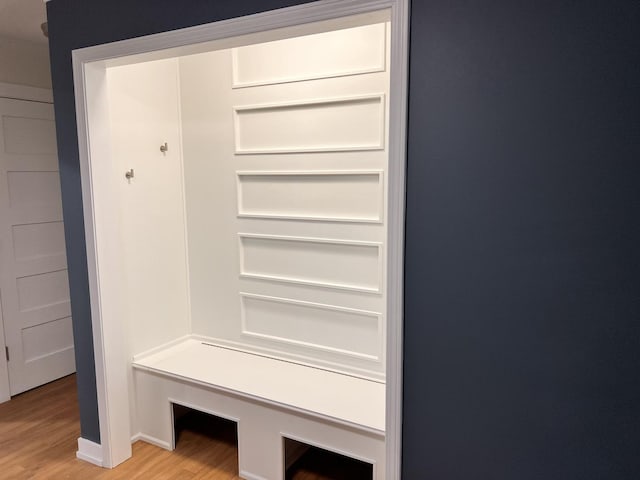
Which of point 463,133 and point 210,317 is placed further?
point 210,317

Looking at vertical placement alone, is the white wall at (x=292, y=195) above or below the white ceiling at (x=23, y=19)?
below

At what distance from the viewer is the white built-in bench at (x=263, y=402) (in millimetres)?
2004

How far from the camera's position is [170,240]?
2.75 m

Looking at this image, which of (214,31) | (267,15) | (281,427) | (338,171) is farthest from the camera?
(338,171)

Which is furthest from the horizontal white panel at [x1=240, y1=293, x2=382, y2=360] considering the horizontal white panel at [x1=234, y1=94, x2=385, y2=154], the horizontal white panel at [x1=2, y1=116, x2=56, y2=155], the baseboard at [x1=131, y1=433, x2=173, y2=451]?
the horizontal white panel at [x1=2, y1=116, x2=56, y2=155]

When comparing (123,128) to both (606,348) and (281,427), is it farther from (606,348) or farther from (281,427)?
(606,348)

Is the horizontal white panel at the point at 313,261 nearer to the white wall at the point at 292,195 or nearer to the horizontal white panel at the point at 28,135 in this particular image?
the white wall at the point at 292,195

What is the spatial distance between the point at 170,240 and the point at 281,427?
1259mm

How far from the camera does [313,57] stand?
237 cm

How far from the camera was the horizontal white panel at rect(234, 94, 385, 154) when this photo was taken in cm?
226

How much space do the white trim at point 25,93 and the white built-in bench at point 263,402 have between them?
1.97 metres

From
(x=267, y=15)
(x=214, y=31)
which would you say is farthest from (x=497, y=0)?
(x=214, y=31)

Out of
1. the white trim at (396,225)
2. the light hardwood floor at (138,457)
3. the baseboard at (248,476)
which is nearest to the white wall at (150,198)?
the light hardwood floor at (138,457)

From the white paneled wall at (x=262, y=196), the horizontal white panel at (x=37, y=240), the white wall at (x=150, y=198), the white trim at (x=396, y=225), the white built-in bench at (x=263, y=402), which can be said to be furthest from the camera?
the horizontal white panel at (x=37, y=240)
